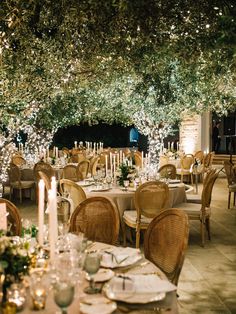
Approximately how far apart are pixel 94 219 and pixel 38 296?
183 cm

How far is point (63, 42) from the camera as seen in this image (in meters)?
5.54

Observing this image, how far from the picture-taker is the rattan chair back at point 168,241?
3.19m

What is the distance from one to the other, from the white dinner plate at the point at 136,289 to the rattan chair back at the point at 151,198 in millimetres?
2977

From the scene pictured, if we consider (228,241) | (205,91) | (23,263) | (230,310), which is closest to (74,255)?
(23,263)

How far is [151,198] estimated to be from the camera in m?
5.49

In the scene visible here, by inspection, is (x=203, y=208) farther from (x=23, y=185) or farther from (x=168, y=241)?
(x=23, y=185)

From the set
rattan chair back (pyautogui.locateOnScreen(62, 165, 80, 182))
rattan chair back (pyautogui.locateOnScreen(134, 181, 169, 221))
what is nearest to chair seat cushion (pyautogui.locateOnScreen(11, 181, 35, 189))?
rattan chair back (pyautogui.locateOnScreen(62, 165, 80, 182))

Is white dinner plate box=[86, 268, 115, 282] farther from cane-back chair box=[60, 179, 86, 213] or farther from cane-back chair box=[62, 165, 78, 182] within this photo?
cane-back chair box=[62, 165, 78, 182]

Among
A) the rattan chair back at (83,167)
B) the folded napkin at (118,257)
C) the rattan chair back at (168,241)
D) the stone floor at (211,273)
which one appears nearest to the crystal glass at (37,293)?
the folded napkin at (118,257)

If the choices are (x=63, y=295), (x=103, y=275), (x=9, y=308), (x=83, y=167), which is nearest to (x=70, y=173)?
(x=83, y=167)

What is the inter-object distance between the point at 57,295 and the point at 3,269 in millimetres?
426

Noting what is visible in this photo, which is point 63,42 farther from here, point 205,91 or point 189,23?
point 205,91

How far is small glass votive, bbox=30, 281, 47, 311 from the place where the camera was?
2.13m

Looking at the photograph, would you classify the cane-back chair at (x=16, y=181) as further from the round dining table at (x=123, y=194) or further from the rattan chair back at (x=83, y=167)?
the round dining table at (x=123, y=194)
